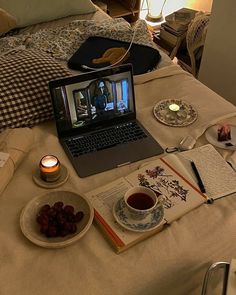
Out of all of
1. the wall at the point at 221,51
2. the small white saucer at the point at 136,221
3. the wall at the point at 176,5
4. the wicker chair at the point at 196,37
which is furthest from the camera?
the wall at the point at 176,5

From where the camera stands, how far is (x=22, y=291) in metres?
0.89

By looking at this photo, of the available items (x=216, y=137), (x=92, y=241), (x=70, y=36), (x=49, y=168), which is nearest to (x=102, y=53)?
(x=70, y=36)

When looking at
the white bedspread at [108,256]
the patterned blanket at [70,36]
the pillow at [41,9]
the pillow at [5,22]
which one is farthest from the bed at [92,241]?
the pillow at [41,9]

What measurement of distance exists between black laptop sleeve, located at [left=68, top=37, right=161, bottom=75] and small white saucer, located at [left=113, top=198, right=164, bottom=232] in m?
0.84

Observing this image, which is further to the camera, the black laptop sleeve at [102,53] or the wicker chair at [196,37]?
the wicker chair at [196,37]

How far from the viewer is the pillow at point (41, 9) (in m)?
2.15

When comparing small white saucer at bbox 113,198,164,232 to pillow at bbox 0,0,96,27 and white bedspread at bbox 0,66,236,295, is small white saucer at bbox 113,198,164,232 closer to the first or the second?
white bedspread at bbox 0,66,236,295

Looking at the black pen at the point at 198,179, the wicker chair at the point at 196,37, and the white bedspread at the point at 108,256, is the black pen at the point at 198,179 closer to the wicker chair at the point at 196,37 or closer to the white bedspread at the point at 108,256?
the white bedspread at the point at 108,256

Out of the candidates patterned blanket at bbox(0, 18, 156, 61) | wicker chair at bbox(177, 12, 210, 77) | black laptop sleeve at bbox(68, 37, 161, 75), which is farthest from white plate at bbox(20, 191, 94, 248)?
wicker chair at bbox(177, 12, 210, 77)

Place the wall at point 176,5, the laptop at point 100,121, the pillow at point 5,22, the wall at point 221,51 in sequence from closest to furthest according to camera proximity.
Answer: the laptop at point 100,121 < the pillow at point 5,22 < the wall at point 221,51 < the wall at point 176,5

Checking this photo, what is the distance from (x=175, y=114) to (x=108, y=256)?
71 cm

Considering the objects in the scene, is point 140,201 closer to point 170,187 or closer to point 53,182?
point 170,187

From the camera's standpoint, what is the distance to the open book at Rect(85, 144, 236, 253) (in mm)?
1024

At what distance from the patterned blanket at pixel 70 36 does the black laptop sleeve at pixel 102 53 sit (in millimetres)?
55
